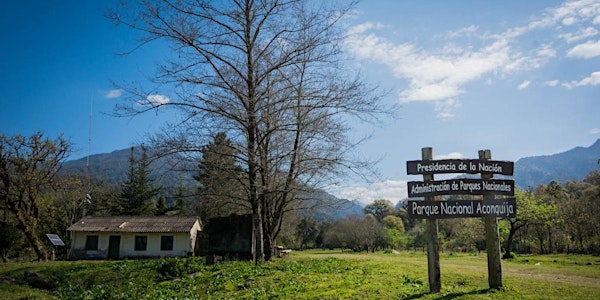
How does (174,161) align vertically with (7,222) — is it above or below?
above

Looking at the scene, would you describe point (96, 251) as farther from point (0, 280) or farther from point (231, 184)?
point (231, 184)

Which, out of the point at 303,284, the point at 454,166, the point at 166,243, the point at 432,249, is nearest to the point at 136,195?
the point at 166,243

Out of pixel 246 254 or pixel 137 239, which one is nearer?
pixel 246 254

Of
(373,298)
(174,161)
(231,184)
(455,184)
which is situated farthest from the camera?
(231,184)

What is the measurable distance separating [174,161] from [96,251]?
23.5 meters

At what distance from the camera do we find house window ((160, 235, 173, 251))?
3164cm

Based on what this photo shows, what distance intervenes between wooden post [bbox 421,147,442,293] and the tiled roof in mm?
25579

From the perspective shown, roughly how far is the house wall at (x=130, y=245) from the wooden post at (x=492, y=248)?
26.4 meters

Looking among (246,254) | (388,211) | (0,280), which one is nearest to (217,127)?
(246,254)

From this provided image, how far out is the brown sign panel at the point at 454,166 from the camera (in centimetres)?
886

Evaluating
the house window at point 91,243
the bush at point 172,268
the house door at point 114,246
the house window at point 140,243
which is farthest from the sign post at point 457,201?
the house window at point 91,243

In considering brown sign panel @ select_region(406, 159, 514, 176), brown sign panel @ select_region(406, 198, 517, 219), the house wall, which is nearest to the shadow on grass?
brown sign panel @ select_region(406, 198, 517, 219)

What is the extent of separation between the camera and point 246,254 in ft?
68.0

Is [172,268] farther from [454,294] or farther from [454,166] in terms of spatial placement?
[454,166]
